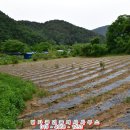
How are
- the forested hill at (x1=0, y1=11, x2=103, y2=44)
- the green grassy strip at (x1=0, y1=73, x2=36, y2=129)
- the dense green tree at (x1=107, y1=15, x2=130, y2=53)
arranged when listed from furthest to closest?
the forested hill at (x1=0, y1=11, x2=103, y2=44) → the dense green tree at (x1=107, y1=15, x2=130, y2=53) → the green grassy strip at (x1=0, y1=73, x2=36, y2=129)

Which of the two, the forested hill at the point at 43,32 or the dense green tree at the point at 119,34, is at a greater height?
the forested hill at the point at 43,32

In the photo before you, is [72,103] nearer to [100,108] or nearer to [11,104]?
[100,108]

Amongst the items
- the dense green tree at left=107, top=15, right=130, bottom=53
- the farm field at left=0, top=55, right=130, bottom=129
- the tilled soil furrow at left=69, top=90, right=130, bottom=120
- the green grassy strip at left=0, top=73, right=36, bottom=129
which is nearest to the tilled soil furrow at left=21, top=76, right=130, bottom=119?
the farm field at left=0, top=55, right=130, bottom=129

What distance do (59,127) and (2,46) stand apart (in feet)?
235

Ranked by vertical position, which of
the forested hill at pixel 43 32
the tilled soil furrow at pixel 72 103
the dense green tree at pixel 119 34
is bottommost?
the tilled soil furrow at pixel 72 103

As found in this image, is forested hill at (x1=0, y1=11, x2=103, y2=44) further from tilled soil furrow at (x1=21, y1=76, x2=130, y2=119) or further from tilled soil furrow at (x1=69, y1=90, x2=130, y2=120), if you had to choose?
tilled soil furrow at (x1=69, y1=90, x2=130, y2=120)

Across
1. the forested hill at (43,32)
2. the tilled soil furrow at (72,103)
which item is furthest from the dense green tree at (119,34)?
the forested hill at (43,32)

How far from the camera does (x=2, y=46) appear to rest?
75.7 meters

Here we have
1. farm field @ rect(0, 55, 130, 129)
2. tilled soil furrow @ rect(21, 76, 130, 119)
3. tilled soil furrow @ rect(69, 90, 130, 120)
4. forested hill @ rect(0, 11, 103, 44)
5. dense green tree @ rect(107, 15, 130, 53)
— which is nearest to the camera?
farm field @ rect(0, 55, 130, 129)

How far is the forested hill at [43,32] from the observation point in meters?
86.4

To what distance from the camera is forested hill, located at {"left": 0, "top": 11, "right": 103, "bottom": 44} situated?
8638 centimetres

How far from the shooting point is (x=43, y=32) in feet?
381

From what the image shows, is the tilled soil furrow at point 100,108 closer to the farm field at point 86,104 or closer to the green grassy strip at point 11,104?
the farm field at point 86,104

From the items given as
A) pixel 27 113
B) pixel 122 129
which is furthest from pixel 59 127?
pixel 27 113
